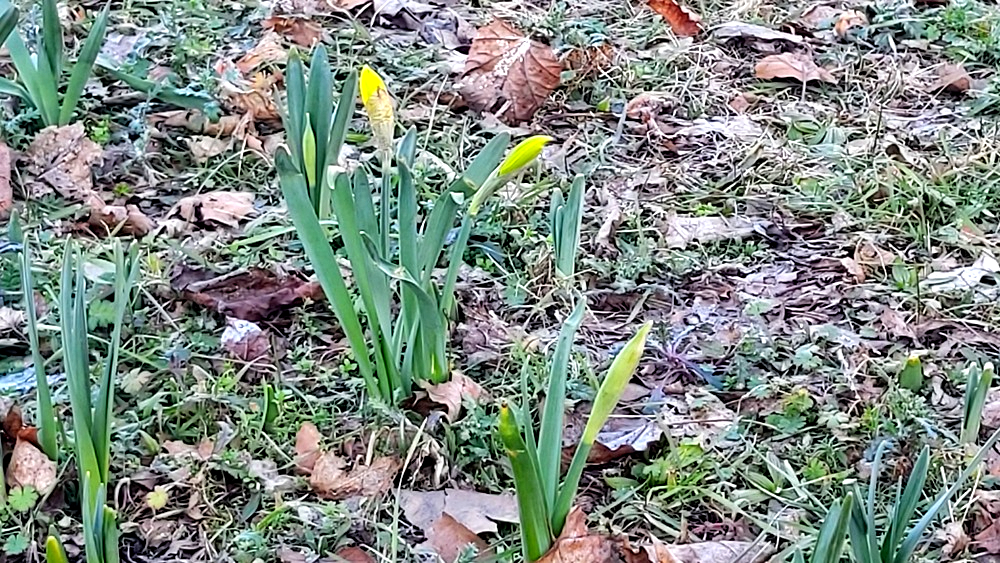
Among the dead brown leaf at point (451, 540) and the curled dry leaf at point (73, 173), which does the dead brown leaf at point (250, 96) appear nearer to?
the curled dry leaf at point (73, 173)

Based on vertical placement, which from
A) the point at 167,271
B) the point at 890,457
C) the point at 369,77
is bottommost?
the point at 890,457

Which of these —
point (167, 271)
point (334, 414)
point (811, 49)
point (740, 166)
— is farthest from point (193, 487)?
point (811, 49)

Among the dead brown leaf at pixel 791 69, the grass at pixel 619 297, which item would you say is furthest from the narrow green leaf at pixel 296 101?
the dead brown leaf at pixel 791 69

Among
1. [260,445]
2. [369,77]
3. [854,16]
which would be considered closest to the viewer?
[369,77]

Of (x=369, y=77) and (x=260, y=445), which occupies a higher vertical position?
(x=369, y=77)

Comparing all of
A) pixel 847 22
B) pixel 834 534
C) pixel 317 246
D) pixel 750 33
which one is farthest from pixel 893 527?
pixel 847 22

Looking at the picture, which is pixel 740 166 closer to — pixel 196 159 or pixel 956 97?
pixel 956 97

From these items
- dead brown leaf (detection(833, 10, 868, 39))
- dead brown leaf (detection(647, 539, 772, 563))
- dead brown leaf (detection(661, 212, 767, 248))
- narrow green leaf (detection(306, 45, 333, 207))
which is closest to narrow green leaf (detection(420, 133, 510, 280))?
narrow green leaf (detection(306, 45, 333, 207))

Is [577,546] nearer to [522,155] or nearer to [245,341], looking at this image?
[522,155]
